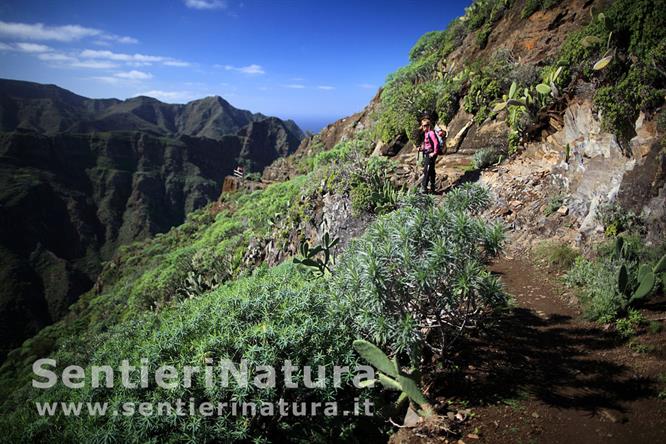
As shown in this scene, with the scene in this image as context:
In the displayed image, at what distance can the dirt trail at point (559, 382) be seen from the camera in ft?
10.9

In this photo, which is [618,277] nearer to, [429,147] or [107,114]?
[429,147]

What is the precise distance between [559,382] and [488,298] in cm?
148

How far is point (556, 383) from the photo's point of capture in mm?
3982

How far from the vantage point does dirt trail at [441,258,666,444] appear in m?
3.33

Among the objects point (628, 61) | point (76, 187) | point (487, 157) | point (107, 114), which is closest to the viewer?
point (628, 61)

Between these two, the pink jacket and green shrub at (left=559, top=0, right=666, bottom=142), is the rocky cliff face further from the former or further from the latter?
green shrub at (left=559, top=0, right=666, bottom=142)

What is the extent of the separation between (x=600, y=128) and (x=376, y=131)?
27.6 feet

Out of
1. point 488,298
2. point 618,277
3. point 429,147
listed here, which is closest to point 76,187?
point 429,147

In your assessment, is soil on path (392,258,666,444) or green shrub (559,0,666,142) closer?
soil on path (392,258,666,444)

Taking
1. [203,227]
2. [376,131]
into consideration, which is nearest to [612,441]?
[376,131]

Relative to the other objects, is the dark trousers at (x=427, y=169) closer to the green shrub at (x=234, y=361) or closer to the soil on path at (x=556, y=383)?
the soil on path at (x=556, y=383)

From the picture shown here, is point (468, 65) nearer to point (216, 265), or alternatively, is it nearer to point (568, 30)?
point (568, 30)

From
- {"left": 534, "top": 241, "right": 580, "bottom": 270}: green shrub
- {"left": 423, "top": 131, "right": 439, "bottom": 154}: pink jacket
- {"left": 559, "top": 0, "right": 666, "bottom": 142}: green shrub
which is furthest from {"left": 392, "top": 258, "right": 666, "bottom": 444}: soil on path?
{"left": 423, "top": 131, "right": 439, "bottom": 154}: pink jacket

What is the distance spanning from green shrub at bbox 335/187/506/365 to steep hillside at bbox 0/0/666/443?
0.07 ft
